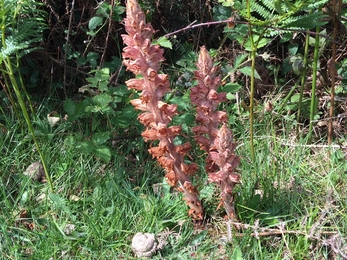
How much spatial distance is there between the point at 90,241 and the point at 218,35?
1717 mm

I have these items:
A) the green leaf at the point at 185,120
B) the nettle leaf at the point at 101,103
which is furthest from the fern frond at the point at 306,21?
the nettle leaf at the point at 101,103

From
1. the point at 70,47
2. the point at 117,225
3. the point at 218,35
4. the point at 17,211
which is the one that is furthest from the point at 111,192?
the point at 218,35

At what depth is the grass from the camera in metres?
2.20

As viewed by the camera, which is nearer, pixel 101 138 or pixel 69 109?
pixel 101 138

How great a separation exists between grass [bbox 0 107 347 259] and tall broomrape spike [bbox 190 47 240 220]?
289 mm

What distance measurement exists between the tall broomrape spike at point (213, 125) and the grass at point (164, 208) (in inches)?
11.4

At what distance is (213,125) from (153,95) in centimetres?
28

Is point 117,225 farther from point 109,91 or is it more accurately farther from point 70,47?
point 70,47

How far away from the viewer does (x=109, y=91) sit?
274 centimetres

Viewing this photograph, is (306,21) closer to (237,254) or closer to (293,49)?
(237,254)

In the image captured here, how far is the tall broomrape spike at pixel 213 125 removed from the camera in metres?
1.88

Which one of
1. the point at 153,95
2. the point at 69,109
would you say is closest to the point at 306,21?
the point at 153,95

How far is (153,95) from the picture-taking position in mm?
1907

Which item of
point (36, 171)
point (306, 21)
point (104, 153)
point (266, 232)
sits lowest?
point (266, 232)
